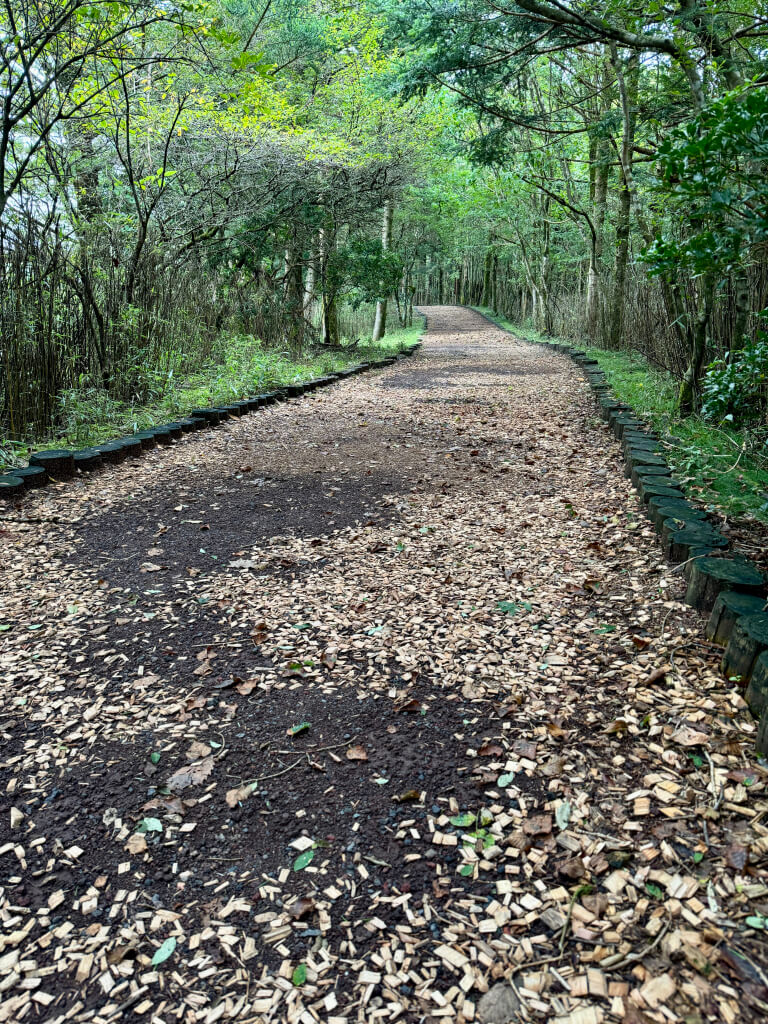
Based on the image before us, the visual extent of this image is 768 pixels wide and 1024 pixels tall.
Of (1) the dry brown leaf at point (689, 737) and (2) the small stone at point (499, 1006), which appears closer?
(2) the small stone at point (499, 1006)

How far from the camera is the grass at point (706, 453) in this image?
3.39m

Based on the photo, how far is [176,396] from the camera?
21.5 feet

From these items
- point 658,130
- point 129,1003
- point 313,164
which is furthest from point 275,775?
point 313,164

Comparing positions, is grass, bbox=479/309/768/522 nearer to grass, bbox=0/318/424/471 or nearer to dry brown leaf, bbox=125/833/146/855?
dry brown leaf, bbox=125/833/146/855

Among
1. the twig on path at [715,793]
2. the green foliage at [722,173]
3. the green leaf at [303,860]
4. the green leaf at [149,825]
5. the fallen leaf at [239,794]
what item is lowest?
the green leaf at [149,825]

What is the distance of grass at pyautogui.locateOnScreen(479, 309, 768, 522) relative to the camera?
3.39 metres

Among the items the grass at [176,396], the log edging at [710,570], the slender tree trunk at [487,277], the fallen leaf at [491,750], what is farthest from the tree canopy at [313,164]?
the slender tree trunk at [487,277]

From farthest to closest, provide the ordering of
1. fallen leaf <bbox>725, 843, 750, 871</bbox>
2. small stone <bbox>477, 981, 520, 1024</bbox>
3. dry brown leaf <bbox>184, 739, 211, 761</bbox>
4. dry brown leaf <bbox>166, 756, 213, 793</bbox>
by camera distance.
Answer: dry brown leaf <bbox>184, 739, 211, 761</bbox>, dry brown leaf <bbox>166, 756, 213, 793</bbox>, fallen leaf <bbox>725, 843, 750, 871</bbox>, small stone <bbox>477, 981, 520, 1024</bbox>

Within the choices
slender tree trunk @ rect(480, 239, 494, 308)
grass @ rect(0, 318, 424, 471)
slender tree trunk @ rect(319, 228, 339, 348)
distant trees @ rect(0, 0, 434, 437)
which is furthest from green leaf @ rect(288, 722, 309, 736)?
slender tree trunk @ rect(480, 239, 494, 308)

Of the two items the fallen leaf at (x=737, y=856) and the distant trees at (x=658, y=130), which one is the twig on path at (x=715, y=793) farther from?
the distant trees at (x=658, y=130)

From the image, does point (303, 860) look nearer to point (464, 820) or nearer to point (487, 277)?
point (464, 820)

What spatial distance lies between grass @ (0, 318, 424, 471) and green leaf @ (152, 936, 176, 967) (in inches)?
148

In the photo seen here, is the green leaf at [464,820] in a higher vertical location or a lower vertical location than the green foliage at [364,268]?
lower

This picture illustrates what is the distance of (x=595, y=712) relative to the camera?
6.66 ft
